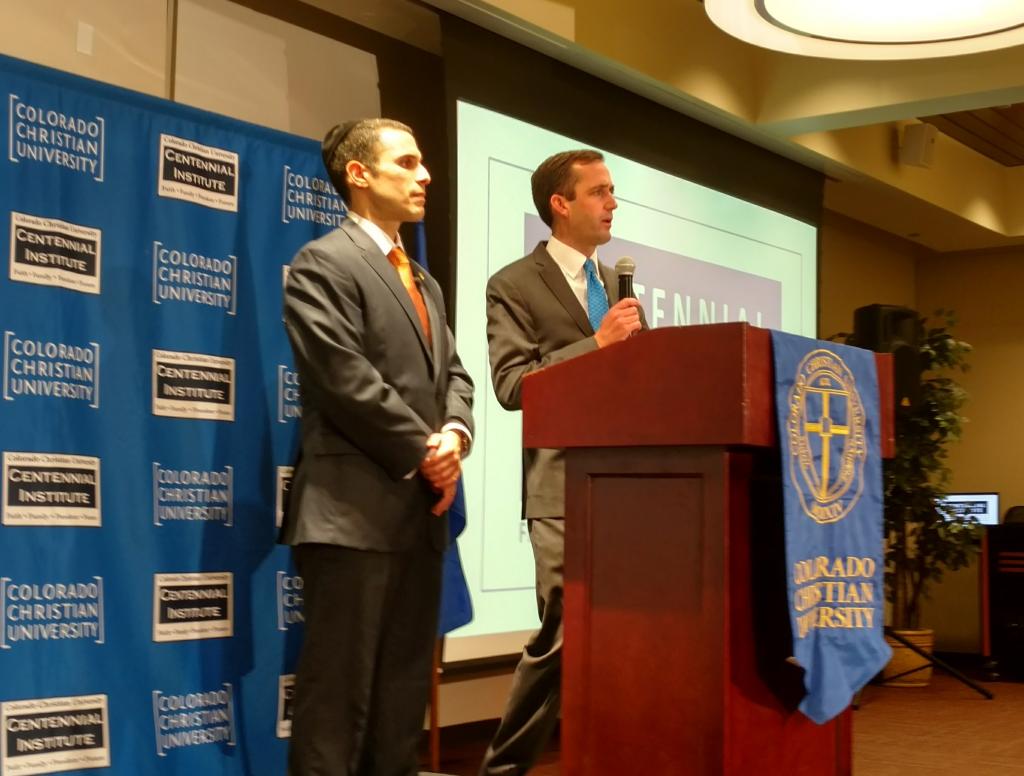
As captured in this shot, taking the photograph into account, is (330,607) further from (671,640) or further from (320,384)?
(671,640)

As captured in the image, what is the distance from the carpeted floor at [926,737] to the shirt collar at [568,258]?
6.11ft

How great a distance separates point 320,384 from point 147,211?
0.99 metres

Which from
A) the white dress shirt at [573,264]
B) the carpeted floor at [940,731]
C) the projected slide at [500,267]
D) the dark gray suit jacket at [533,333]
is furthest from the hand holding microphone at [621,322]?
the carpeted floor at [940,731]

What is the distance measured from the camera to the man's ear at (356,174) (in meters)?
2.85

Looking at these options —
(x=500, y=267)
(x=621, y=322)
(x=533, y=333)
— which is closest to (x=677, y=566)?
(x=621, y=322)

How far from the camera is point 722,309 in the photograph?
240 inches

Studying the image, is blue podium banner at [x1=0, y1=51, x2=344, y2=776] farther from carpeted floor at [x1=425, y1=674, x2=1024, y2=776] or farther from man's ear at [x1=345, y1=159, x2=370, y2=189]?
carpeted floor at [x1=425, y1=674, x2=1024, y2=776]

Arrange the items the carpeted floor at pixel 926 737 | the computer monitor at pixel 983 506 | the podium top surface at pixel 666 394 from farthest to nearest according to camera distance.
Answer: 1. the computer monitor at pixel 983 506
2. the carpeted floor at pixel 926 737
3. the podium top surface at pixel 666 394

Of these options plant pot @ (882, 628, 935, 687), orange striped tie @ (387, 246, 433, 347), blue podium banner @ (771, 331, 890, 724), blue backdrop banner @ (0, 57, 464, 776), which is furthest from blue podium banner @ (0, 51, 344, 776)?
plant pot @ (882, 628, 935, 687)

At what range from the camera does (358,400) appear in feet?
8.25

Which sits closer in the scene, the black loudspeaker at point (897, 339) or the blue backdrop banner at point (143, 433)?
the blue backdrop banner at point (143, 433)

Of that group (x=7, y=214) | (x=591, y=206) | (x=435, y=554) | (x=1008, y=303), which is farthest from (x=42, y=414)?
(x=1008, y=303)

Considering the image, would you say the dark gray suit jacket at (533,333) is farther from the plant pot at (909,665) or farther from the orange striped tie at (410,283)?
the plant pot at (909,665)

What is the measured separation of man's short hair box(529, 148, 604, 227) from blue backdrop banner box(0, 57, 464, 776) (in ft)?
2.78
